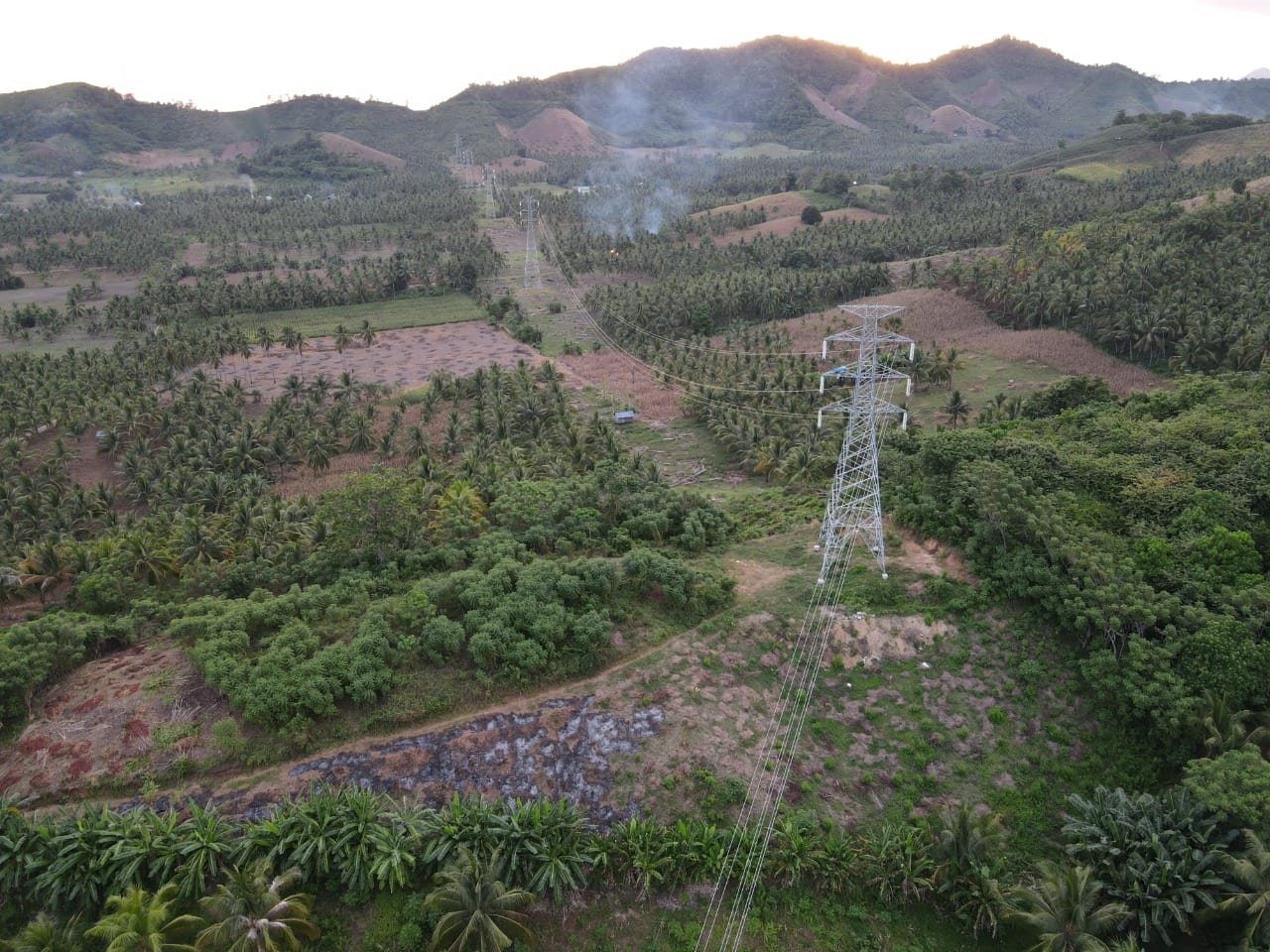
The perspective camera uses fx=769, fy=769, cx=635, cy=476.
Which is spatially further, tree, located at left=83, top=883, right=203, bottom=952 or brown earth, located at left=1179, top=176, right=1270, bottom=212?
brown earth, located at left=1179, top=176, right=1270, bottom=212

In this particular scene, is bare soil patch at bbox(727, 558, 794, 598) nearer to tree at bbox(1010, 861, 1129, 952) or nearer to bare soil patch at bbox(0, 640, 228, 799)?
tree at bbox(1010, 861, 1129, 952)

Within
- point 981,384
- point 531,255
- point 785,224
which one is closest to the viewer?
point 981,384

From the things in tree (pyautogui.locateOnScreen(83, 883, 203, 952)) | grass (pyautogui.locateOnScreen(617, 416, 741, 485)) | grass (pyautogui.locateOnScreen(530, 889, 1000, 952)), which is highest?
grass (pyautogui.locateOnScreen(617, 416, 741, 485))

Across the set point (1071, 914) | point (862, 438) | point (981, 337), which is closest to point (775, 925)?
point (1071, 914)

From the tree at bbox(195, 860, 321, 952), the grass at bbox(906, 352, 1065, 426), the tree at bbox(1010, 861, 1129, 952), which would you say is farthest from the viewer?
the grass at bbox(906, 352, 1065, 426)

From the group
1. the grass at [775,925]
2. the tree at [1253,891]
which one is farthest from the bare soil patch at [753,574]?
the tree at [1253,891]

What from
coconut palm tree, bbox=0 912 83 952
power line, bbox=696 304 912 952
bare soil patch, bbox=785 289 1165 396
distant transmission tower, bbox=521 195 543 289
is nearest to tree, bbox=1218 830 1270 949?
power line, bbox=696 304 912 952

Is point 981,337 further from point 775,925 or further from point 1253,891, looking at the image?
point 775,925
